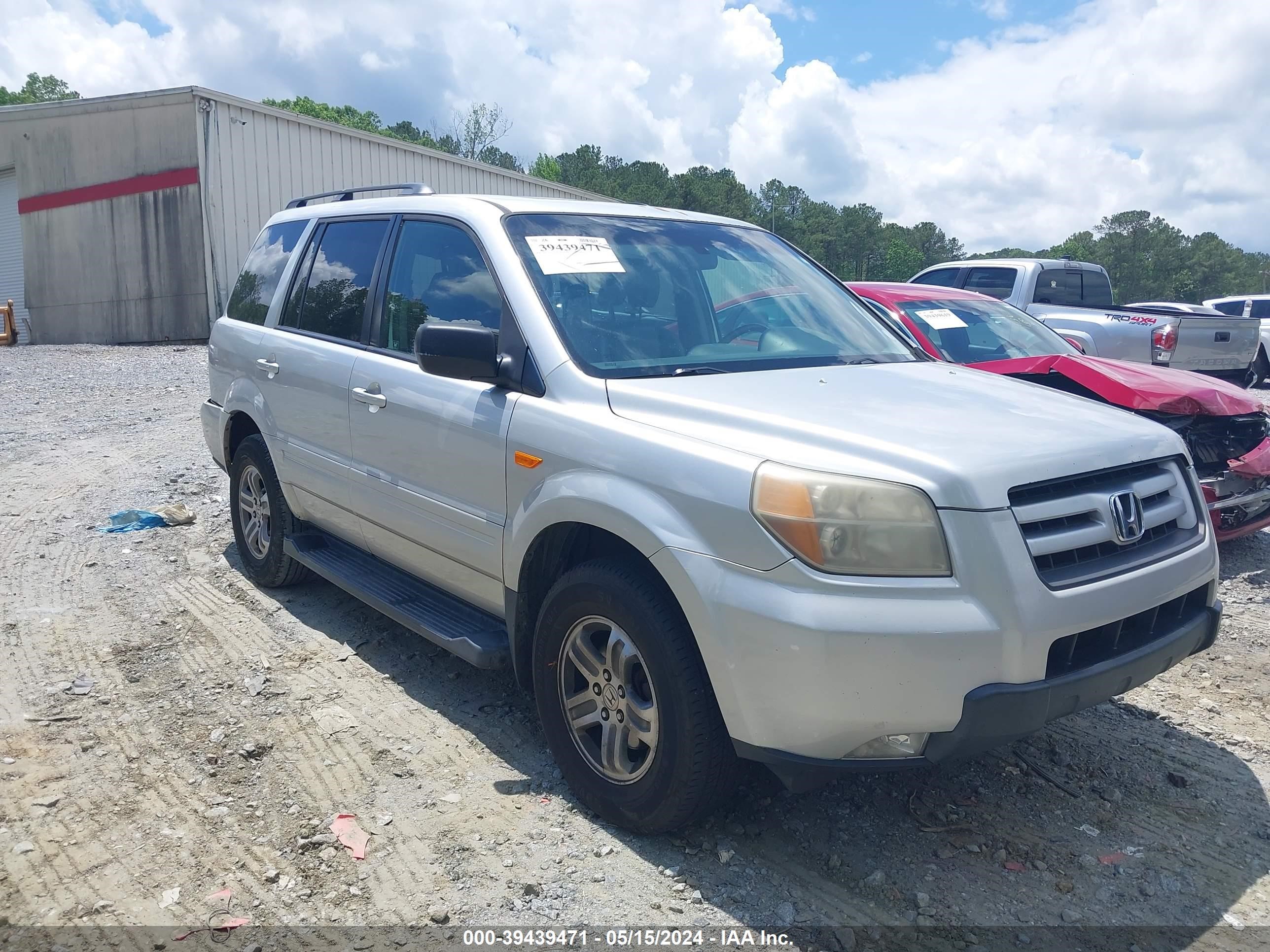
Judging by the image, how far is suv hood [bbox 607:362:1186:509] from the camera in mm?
2549

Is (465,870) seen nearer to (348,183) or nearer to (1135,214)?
(348,183)

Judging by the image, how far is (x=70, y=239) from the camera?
72.1 ft

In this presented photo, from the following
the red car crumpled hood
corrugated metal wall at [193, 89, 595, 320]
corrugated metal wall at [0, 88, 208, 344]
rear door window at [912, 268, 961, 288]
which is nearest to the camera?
the red car crumpled hood

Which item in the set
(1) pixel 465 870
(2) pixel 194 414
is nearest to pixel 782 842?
(1) pixel 465 870

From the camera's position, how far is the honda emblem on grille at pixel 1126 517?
9.02 feet

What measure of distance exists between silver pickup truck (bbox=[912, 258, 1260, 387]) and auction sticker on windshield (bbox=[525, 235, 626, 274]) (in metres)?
5.90

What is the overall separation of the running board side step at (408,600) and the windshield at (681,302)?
1.10m

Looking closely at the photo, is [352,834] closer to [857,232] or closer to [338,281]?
[338,281]

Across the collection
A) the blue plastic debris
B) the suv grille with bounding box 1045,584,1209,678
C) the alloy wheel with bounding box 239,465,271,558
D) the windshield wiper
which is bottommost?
the blue plastic debris

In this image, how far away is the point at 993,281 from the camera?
11.5 m

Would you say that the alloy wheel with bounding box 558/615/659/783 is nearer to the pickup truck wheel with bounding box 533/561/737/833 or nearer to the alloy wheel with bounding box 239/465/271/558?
the pickup truck wheel with bounding box 533/561/737/833

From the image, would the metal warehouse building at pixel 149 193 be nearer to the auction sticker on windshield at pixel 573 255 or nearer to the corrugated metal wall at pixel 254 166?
the corrugated metal wall at pixel 254 166

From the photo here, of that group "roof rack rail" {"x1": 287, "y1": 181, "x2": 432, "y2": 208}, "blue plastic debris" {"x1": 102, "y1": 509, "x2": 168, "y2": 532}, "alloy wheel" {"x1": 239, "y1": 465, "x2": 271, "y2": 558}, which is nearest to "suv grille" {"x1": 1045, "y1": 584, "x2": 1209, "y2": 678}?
"roof rack rail" {"x1": 287, "y1": 181, "x2": 432, "y2": 208}

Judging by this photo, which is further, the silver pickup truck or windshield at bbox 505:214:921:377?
the silver pickup truck
